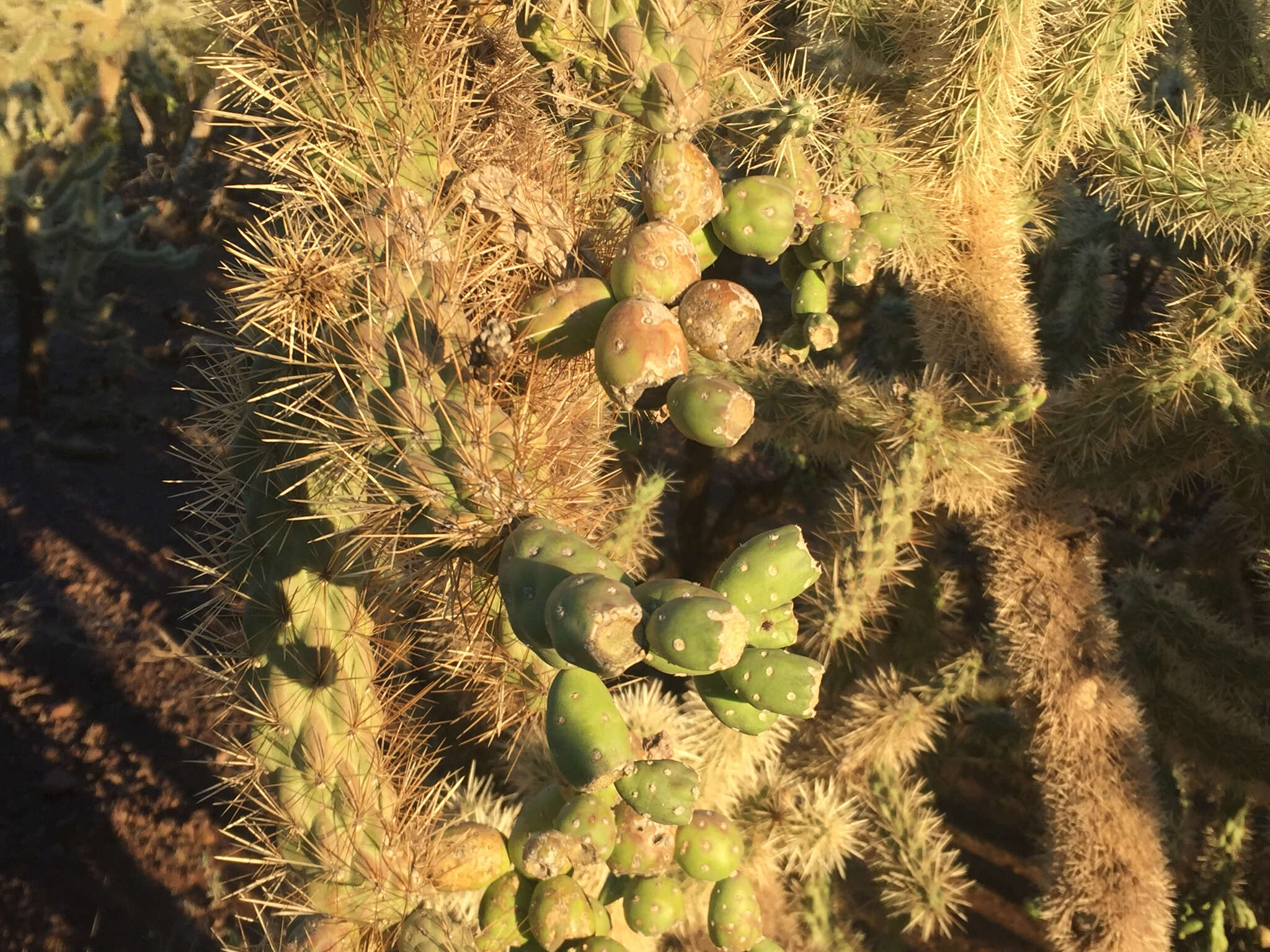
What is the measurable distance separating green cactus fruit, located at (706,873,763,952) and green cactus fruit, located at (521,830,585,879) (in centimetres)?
32

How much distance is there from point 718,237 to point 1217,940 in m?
3.38

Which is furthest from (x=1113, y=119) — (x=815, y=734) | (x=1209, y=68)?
(x=815, y=734)

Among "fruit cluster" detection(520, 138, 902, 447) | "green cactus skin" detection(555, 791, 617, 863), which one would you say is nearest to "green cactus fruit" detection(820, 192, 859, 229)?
"fruit cluster" detection(520, 138, 902, 447)

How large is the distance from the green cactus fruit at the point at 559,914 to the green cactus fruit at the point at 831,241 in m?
0.99

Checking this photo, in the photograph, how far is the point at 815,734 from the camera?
2.97m

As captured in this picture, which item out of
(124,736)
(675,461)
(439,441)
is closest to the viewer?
(439,441)

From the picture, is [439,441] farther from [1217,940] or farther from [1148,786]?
[1217,940]

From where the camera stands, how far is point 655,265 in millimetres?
1029

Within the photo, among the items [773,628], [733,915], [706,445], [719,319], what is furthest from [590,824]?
[706,445]

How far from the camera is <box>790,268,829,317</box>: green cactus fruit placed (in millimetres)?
1298

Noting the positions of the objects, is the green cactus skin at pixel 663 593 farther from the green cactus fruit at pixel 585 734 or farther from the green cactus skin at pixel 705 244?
the green cactus skin at pixel 705 244

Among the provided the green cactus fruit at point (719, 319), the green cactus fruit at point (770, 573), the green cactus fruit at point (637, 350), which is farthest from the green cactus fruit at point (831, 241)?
the green cactus fruit at point (770, 573)

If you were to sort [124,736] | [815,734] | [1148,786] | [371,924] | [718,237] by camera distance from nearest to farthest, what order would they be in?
[718,237], [371,924], [1148,786], [815,734], [124,736]

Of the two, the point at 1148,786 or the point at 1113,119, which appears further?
the point at 1113,119
